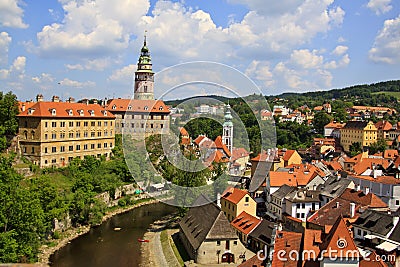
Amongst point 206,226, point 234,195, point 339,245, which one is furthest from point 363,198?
point 339,245

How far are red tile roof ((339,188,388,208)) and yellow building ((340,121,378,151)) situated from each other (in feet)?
91.1

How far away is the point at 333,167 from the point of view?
3262cm

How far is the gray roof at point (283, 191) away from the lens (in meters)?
20.7

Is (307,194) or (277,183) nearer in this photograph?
(307,194)

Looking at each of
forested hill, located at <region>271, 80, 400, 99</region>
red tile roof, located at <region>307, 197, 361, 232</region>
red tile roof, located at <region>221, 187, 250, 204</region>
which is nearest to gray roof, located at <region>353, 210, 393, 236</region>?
red tile roof, located at <region>307, 197, 361, 232</region>

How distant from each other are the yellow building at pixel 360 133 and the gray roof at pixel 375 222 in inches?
1244

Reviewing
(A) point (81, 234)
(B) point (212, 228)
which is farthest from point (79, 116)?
(B) point (212, 228)

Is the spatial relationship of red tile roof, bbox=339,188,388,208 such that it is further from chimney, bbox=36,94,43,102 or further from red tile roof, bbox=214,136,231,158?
chimney, bbox=36,94,43,102

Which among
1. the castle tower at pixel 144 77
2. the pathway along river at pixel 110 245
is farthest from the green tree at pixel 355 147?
the pathway along river at pixel 110 245

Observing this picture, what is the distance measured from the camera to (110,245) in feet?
61.3

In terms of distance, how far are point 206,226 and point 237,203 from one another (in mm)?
3062

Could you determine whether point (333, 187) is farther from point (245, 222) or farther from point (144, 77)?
point (144, 77)

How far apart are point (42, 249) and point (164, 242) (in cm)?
534

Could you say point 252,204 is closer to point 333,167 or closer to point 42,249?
point 42,249
